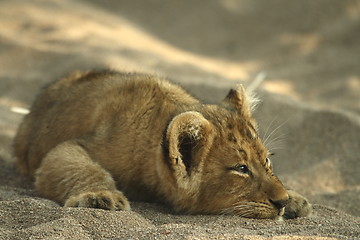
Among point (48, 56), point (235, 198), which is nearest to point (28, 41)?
point (48, 56)

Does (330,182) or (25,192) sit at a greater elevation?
(330,182)

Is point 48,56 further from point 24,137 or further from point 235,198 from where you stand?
point 235,198

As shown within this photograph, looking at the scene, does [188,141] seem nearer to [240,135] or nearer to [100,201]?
[240,135]

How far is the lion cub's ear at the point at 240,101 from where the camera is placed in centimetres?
561

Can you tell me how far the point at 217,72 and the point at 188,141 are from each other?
5.23 meters

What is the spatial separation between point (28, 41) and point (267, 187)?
20.5 feet

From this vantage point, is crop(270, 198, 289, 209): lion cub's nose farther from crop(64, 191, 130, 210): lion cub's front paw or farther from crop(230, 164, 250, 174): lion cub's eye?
crop(64, 191, 130, 210): lion cub's front paw

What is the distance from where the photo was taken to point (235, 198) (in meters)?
5.02

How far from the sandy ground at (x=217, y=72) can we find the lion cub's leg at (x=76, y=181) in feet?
0.58

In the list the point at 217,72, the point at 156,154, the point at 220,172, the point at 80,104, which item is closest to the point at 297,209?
the point at 220,172

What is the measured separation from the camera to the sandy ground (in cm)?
453

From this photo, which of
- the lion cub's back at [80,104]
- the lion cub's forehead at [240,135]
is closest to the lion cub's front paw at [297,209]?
the lion cub's forehead at [240,135]

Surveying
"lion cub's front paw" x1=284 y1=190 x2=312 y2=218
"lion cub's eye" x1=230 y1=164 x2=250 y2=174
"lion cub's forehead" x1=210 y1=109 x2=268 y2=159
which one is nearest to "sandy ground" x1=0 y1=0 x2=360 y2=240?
"lion cub's front paw" x1=284 y1=190 x2=312 y2=218

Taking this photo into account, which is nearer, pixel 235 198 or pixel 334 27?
pixel 235 198
